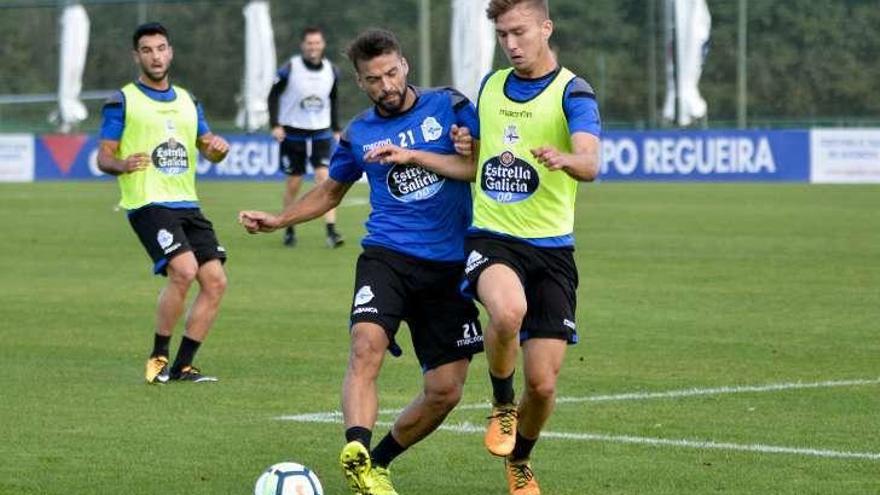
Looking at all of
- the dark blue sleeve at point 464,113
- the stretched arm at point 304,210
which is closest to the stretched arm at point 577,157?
the dark blue sleeve at point 464,113

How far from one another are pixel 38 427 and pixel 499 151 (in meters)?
3.23

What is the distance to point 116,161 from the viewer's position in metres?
11.8

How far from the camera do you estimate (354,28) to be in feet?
169

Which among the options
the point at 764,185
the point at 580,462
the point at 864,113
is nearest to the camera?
the point at 580,462

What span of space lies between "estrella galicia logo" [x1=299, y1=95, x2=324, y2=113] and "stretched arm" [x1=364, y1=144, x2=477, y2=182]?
14435 mm

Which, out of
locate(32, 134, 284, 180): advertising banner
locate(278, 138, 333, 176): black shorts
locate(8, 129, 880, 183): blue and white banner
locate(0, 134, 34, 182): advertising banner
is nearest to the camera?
locate(278, 138, 333, 176): black shorts

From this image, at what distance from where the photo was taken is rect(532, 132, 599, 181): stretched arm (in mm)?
7699

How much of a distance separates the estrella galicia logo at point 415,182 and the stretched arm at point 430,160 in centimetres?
8

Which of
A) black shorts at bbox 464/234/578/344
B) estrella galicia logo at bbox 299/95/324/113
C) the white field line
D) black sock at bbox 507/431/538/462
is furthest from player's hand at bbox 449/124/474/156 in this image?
estrella galicia logo at bbox 299/95/324/113

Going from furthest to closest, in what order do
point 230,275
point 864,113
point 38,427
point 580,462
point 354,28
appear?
point 354,28 < point 864,113 < point 230,275 < point 38,427 < point 580,462

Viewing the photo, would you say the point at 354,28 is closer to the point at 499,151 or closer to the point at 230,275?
the point at 230,275

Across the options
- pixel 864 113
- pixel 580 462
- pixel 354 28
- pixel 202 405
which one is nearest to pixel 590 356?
pixel 202 405

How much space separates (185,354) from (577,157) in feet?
15.2

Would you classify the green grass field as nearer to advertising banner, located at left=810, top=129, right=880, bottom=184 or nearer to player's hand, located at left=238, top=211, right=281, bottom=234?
player's hand, located at left=238, top=211, right=281, bottom=234
